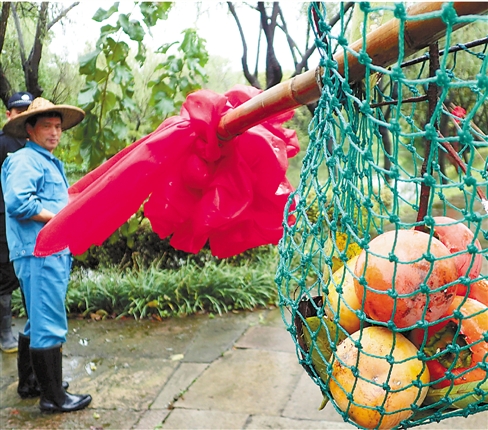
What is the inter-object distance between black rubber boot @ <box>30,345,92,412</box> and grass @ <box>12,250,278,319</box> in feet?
4.91

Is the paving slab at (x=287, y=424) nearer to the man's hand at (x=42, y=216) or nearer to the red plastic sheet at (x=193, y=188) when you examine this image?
the man's hand at (x=42, y=216)

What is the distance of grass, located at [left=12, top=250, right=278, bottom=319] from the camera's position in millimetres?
5105

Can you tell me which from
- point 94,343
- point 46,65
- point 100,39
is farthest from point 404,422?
point 46,65

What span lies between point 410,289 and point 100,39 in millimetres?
4469

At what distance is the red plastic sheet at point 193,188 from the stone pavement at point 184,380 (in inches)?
75.4

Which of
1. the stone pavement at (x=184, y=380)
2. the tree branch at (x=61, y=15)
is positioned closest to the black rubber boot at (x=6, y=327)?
the stone pavement at (x=184, y=380)

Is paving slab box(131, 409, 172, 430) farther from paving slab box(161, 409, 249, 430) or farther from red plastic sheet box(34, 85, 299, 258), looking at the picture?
red plastic sheet box(34, 85, 299, 258)

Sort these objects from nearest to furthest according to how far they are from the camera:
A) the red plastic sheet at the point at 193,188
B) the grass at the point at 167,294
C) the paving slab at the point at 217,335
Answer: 1. the red plastic sheet at the point at 193,188
2. the paving slab at the point at 217,335
3. the grass at the point at 167,294

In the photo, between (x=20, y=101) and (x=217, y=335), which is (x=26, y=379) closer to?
(x=217, y=335)

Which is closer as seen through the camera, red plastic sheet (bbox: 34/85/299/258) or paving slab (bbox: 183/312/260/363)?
red plastic sheet (bbox: 34/85/299/258)

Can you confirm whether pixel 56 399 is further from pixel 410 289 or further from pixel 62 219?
pixel 410 289

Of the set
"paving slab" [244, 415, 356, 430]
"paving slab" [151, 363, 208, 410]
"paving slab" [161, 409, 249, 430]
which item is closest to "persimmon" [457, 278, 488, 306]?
"paving slab" [244, 415, 356, 430]

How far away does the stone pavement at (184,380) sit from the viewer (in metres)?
3.25

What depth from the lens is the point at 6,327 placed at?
4.41 metres
